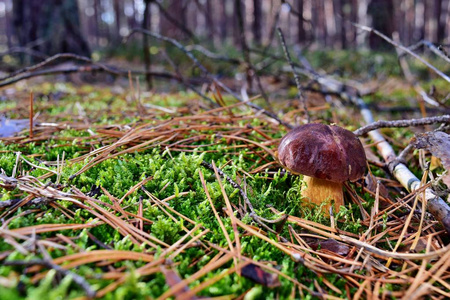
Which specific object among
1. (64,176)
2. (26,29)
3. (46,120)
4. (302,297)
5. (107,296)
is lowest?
(302,297)

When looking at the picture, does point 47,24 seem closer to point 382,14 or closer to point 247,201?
point 247,201

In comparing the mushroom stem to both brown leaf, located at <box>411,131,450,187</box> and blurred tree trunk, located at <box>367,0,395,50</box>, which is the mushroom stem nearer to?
brown leaf, located at <box>411,131,450,187</box>

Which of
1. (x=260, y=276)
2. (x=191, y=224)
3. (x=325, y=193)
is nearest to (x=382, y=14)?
(x=325, y=193)

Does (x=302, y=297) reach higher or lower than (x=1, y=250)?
lower

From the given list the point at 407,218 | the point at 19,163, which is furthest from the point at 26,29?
the point at 407,218

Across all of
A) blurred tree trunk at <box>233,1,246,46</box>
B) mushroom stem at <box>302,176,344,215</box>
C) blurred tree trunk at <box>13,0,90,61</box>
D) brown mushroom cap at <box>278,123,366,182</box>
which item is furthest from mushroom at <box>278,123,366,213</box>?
blurred tree trunk at <box>13,0,90,61</box>

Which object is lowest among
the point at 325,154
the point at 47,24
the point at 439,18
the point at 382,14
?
the point at 325,154

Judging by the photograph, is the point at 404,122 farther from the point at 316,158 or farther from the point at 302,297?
the point at 302,297
